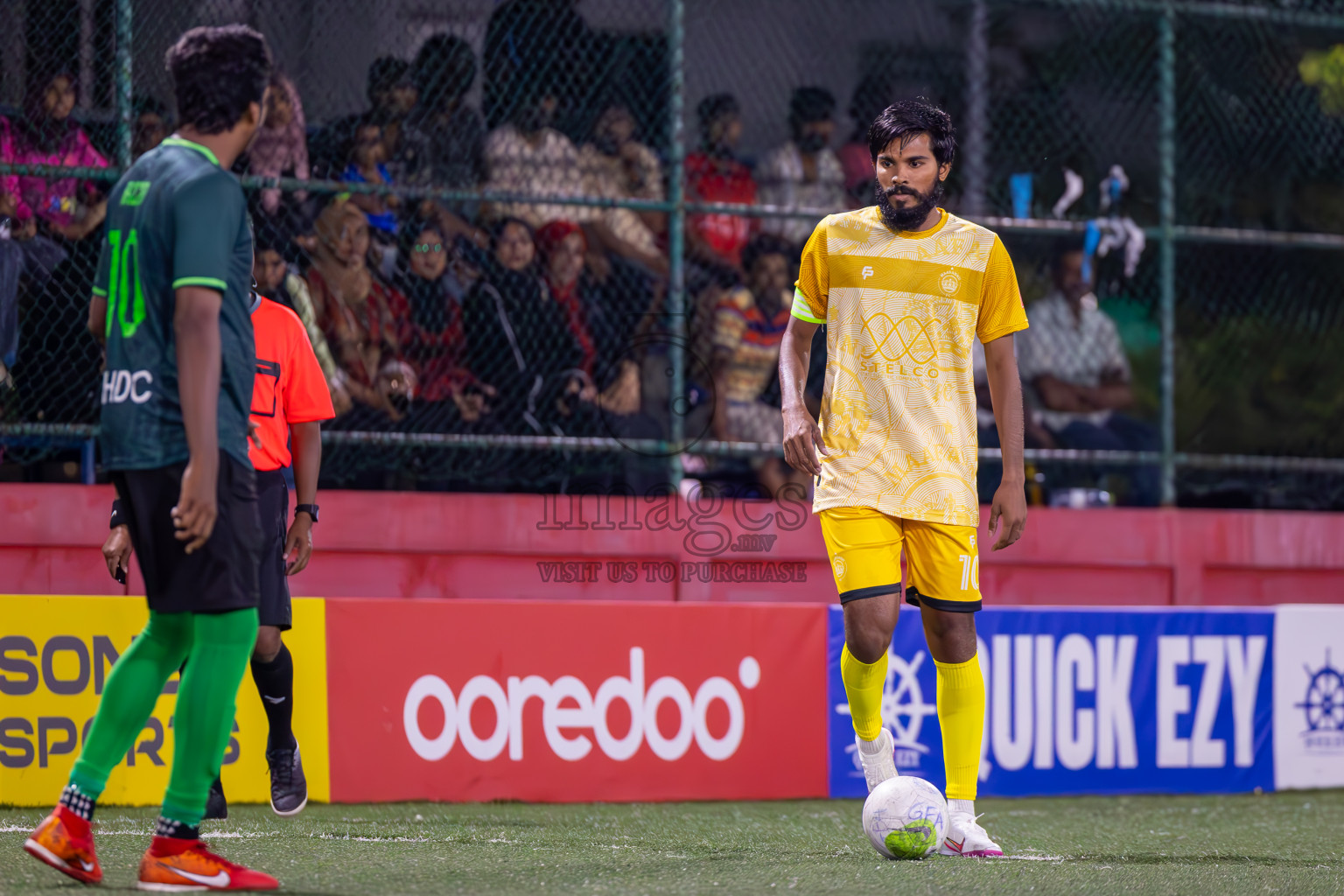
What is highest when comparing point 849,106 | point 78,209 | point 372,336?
point 849,106

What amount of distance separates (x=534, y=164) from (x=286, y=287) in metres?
1.34

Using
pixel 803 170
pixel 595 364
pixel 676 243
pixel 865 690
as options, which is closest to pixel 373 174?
pixel 595 364

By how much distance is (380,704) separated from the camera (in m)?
6.60

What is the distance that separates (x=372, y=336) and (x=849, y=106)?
2935 mm

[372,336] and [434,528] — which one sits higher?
[372,336]

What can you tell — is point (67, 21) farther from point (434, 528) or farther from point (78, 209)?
point (434, 528)

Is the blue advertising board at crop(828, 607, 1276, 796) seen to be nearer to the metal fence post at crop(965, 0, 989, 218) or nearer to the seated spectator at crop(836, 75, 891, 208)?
the metal fence post at crop(965, 0, 989, 218)

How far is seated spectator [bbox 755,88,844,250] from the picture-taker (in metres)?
8.49

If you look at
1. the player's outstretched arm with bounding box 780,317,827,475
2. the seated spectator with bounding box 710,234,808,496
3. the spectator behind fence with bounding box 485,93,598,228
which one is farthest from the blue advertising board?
the player's outstretched arm with bounding box 780,317,827,475

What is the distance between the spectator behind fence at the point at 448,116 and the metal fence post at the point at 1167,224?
363 centimetres

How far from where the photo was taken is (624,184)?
26.7ft

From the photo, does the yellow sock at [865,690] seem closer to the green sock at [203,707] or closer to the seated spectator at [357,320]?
the green sock at [203,707]

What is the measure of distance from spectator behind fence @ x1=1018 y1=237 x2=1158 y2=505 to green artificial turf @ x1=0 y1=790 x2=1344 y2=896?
2241mm

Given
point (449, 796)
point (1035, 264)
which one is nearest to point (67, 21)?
point (449, 796)
